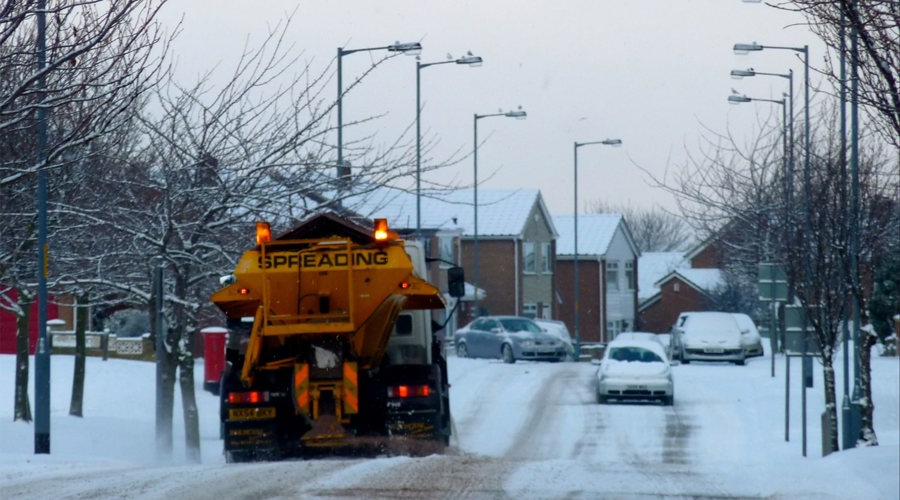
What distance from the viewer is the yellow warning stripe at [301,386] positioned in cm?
1387

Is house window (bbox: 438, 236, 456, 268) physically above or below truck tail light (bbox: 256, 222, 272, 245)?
above

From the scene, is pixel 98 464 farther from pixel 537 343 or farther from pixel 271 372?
pixel 537 343

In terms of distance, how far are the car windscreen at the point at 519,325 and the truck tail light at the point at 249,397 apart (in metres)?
25.4

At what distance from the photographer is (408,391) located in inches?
576

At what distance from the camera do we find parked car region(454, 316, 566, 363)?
39.4 metres

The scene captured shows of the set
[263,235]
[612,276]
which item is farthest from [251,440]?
[612,276]

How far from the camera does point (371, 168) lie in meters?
18.5

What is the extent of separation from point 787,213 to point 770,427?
448 centimetres

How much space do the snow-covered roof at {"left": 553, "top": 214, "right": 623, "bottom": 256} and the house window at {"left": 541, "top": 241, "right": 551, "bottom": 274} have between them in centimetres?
592

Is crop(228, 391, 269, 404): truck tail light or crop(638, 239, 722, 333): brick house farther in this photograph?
crop(638, 239, 722, 333): brick house

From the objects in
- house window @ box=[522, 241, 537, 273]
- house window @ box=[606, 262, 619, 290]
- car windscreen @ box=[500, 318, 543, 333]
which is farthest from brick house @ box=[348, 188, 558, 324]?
car windscreen @ box=[500, 318, 543, 333]

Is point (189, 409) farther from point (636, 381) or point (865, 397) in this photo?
point (636, 381)

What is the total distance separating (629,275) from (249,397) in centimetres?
6137

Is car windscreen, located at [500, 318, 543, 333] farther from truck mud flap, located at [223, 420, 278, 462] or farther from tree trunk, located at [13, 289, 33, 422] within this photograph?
truck mud flap, located at [223, 420, 278, 462]
